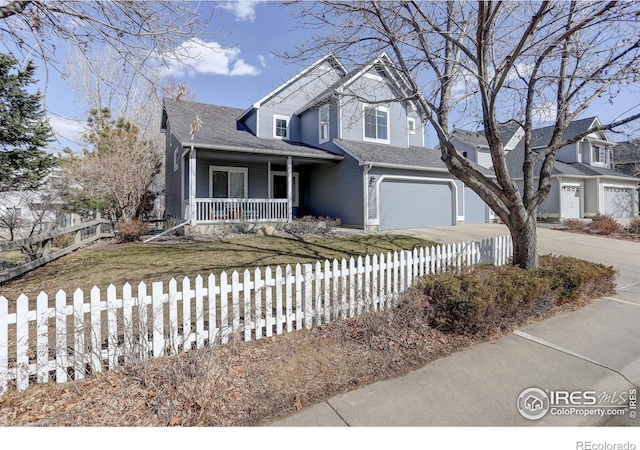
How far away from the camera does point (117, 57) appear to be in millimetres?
4422

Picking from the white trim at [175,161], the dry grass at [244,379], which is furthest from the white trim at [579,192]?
the white trim at [175,161]

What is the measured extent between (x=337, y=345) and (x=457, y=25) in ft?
19.4

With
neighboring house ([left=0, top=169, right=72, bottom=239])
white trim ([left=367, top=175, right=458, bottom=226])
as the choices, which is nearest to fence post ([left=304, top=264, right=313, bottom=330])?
neighboring house ([left=0, top=169, right=72, bottom=239])

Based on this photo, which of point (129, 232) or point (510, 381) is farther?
point (129, 232)

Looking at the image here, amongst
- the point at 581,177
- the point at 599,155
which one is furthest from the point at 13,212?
the point at 599,155

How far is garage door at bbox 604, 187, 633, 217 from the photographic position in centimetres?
2336

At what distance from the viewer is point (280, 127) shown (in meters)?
17.1

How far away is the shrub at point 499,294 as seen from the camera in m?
4.03

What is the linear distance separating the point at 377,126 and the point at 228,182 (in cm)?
813

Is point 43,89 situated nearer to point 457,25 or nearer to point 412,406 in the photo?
point 412,406

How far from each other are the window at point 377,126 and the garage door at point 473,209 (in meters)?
5.18
